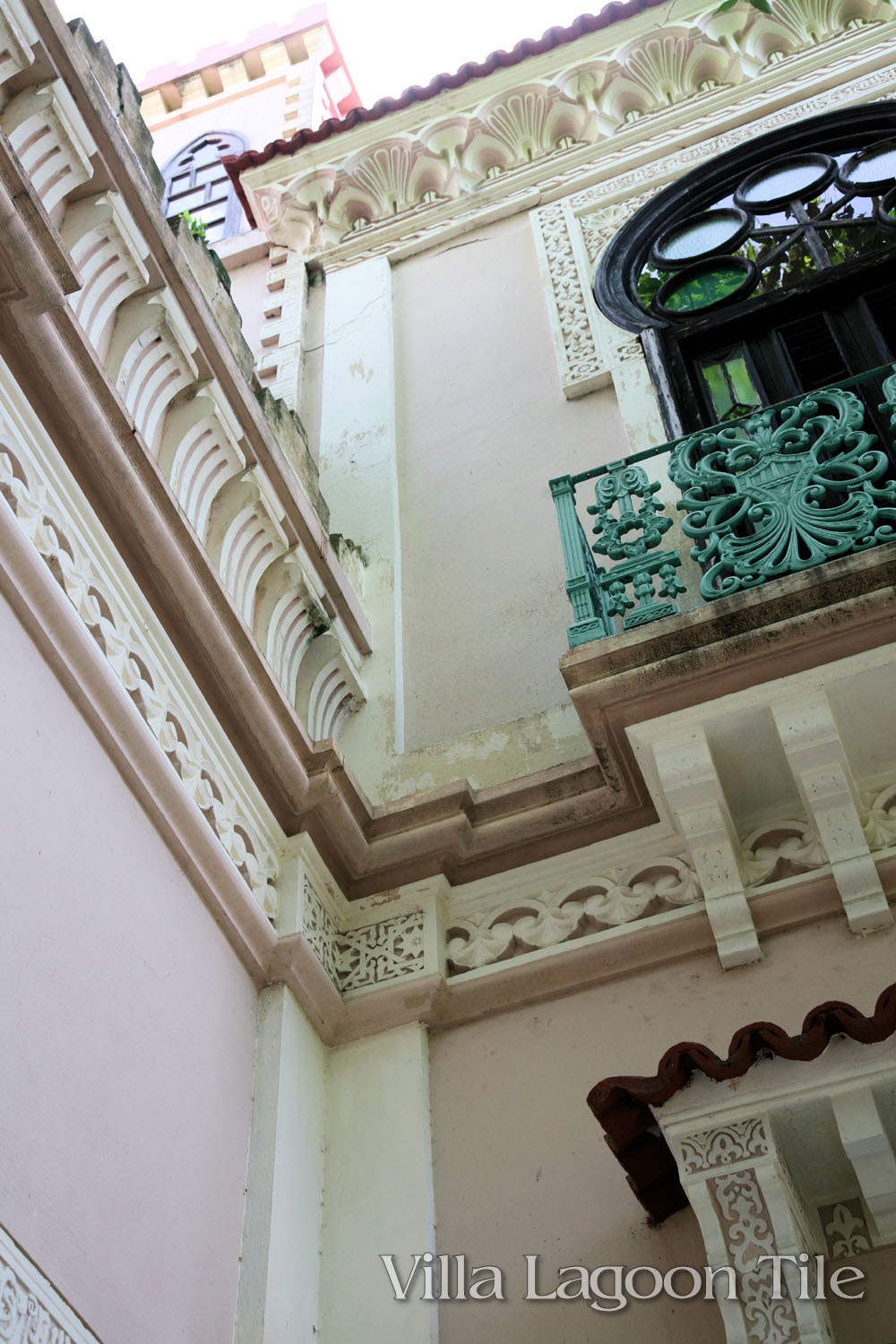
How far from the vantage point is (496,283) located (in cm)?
679

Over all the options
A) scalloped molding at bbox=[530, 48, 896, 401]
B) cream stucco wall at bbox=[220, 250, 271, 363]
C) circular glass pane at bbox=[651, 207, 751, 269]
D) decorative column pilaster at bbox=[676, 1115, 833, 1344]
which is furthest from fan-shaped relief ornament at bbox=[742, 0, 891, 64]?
decorative column pilaster at bbox=[676, 1115, 833, 1344]

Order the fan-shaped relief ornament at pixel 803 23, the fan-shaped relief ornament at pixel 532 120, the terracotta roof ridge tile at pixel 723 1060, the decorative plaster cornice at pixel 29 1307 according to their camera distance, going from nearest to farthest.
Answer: the decorative plaster cornice at pixel 29 1307, the terracotta roof ridge tile at pixel 723 1060, the fan-shaped relief ornament at pixel 803 23, the fan-shaped relief ornament at pixel 532 120

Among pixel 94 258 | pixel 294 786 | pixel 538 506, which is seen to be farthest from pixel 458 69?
pixel 294 786

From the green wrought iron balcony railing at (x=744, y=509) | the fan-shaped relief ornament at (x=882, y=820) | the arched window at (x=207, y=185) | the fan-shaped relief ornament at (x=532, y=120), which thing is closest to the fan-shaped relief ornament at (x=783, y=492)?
the green wrought iron balcony railing at (x=744, y=509)

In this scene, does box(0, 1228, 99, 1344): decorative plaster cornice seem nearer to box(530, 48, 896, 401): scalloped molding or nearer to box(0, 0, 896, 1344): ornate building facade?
box(0, 0, 896, 1344): ornate building facade

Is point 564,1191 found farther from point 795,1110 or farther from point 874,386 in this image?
point 874,386

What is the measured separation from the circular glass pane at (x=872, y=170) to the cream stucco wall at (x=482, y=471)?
4.58ft

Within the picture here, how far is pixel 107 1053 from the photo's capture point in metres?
2.99

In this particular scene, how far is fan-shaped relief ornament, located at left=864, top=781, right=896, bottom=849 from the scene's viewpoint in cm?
371

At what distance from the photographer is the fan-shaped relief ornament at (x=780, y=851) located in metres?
3.76

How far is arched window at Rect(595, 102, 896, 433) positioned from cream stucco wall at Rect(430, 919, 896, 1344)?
2372 millimetres

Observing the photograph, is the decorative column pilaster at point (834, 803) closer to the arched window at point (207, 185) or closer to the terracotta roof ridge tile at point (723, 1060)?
the terracotta roof ridge tile at point (723, 1060)

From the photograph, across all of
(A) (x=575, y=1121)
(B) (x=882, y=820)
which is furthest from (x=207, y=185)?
(A) (x=575, y=1121)

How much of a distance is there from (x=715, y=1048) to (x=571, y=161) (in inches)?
206
